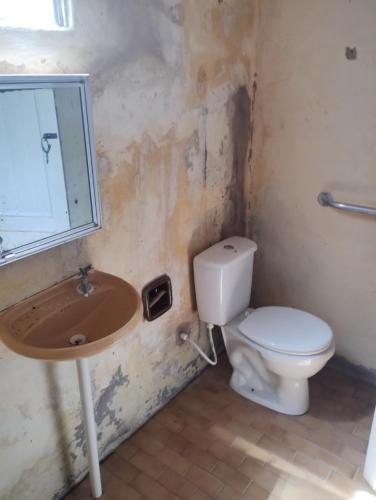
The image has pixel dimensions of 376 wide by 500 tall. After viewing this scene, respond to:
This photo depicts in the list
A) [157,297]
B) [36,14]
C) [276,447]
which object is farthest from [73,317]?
[276,447]

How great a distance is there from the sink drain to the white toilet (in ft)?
2.42

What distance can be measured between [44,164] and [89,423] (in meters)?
0.90

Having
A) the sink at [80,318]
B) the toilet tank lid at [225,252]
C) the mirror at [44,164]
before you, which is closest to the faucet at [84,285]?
the sink at [80,318]

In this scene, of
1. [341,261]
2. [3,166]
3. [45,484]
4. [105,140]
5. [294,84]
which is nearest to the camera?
A: [3,166]

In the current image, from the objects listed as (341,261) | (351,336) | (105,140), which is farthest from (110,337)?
(351,336)

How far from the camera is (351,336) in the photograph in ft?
7.13

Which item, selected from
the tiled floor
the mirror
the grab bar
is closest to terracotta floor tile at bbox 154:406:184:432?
the tiled floor

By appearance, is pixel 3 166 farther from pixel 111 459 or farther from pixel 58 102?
pixel 111 459

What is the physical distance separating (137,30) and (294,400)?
1.73 meters

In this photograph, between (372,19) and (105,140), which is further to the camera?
(372,19)

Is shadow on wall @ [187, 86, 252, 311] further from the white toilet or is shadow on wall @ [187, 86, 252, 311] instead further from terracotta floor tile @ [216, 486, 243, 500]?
terracotta floor tile @ [216, 486, 243, 500]

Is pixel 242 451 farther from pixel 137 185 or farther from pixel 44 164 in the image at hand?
pixel 44 164

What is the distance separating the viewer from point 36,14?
1155mm

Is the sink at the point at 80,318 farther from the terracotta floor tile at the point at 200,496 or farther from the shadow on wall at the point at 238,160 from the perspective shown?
the shadow on wall at the point at 238,160
